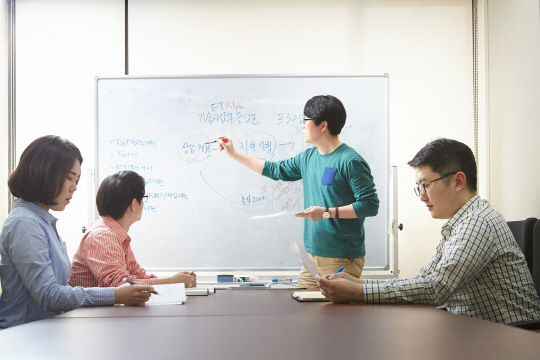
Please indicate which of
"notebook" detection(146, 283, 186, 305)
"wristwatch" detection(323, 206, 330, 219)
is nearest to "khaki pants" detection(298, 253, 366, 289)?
"wristwatch" detection(323, 206, 330, 219)

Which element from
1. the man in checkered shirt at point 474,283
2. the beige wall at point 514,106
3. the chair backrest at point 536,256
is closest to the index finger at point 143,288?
the man in checkered shirt at point 474,283

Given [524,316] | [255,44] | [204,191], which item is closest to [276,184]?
[204,191]

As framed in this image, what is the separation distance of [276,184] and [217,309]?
1.60 meters

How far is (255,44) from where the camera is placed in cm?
317

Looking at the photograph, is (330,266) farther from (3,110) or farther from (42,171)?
(3,110)

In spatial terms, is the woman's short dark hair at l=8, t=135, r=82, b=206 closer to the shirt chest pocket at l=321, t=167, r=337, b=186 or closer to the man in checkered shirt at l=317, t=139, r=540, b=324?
the man in checkered shirt at l=317, t=139, r=540, b=324

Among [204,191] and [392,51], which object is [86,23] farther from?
[392,51]

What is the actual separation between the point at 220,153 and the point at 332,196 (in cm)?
93

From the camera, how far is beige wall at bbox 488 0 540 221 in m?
2.47

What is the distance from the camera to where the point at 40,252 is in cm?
132

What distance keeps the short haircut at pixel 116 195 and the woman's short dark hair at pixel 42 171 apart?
0.29m

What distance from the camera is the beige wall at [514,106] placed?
247 centimetres

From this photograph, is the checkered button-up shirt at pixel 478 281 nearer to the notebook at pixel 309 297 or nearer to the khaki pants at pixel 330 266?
the notebook at pixel 309 297

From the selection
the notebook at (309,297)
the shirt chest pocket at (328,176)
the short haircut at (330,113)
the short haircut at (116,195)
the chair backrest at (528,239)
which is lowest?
the notebook at (309,297)
